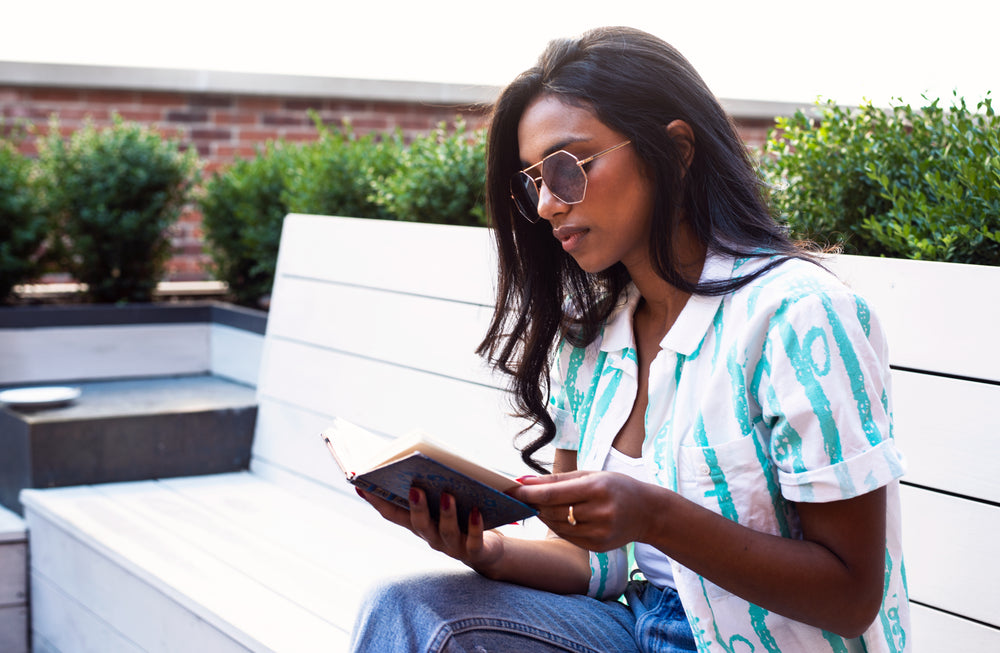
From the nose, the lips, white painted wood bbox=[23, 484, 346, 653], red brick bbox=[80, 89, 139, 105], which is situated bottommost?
white painted wood bbox=[23, 484, 346, 653]

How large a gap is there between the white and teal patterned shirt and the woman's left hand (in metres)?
0.16

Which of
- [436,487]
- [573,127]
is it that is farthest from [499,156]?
[436,487]

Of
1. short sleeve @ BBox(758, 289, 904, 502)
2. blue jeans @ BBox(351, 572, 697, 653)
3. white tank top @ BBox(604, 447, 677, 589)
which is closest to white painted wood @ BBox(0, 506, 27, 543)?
blue jeans @ BBox(351, 572, 697, 653)

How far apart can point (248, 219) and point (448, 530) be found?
10.1 ft

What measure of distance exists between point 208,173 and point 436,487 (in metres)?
4.52

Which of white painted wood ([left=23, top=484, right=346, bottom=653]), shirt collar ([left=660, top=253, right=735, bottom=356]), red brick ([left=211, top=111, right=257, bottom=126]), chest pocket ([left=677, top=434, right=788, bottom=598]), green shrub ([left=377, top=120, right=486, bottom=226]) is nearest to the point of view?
chest pocket ([left=677, top=434, right=788, bottom=598])

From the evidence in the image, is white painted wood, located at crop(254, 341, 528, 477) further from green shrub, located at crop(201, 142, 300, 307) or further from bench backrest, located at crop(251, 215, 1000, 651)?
green shrub, located at crop(201, 142, 300, 307)

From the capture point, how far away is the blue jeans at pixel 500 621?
1.44 metres

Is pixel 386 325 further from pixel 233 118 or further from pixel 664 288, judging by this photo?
pixel 233 118

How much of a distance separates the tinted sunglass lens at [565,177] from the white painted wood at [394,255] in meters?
0.84

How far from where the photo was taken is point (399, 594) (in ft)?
5.01

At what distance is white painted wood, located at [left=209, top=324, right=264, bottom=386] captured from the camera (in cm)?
404

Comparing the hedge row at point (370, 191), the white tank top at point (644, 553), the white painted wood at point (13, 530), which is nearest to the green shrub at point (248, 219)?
the hedge row at point (370, 191)

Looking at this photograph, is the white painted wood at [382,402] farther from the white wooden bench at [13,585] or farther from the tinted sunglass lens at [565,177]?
the tinted sunglass lens at [565,177]
